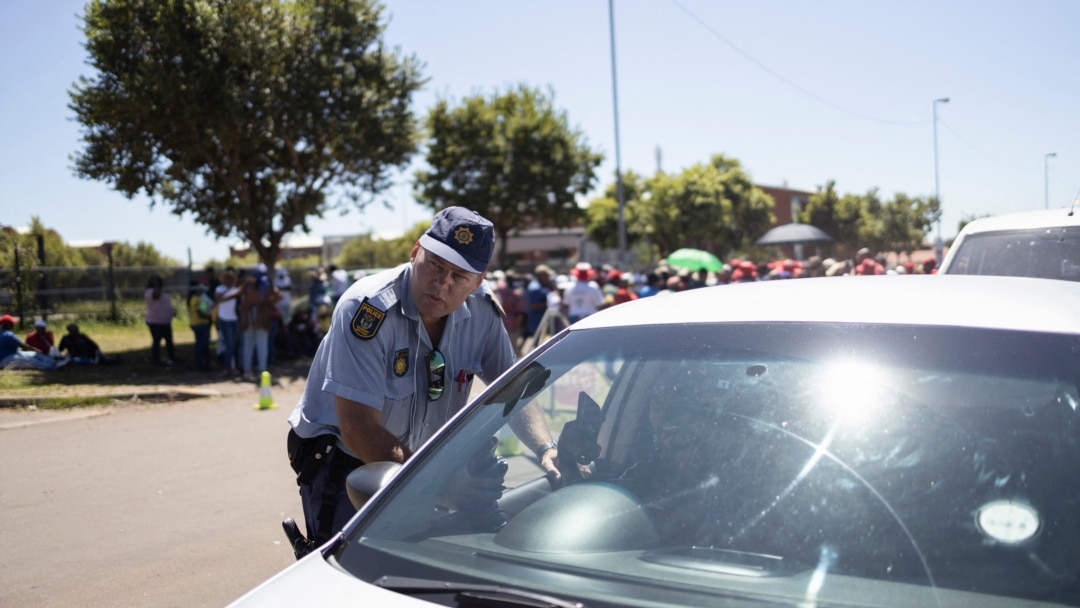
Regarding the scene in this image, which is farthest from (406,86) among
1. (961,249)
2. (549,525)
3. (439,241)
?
(549,525)

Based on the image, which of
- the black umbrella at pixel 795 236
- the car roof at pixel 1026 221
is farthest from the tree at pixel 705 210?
the car roof at pixel 1026 221

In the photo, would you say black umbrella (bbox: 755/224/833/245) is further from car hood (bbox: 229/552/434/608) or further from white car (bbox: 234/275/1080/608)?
car hood (bbox: 229/552/434/608)

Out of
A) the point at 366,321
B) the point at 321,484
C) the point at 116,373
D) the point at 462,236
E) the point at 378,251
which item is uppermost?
the point at 378,251

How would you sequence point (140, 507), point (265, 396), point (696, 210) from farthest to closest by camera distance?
point (696, 210)
point (265, 396)
point (140, 507)

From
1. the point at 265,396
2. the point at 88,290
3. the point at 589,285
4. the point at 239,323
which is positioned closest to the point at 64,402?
the point at 265,396

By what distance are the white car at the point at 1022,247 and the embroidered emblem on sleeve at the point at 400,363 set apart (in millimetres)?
4105

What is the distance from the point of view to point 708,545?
1.95 m

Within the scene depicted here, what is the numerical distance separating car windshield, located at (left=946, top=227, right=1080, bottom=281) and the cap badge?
3.94 metres

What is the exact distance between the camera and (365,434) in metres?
2.96

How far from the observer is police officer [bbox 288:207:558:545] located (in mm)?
3006

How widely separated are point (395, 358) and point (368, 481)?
81 centimetres

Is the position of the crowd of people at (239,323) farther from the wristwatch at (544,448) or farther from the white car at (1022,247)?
the wristwatch at (544,448)

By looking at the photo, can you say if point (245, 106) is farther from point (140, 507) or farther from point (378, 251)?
point (378, 251)

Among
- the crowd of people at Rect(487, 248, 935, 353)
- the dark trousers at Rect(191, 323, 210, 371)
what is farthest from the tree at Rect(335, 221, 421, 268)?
the dark trousers at Rect(191, 323, 210, 371)
